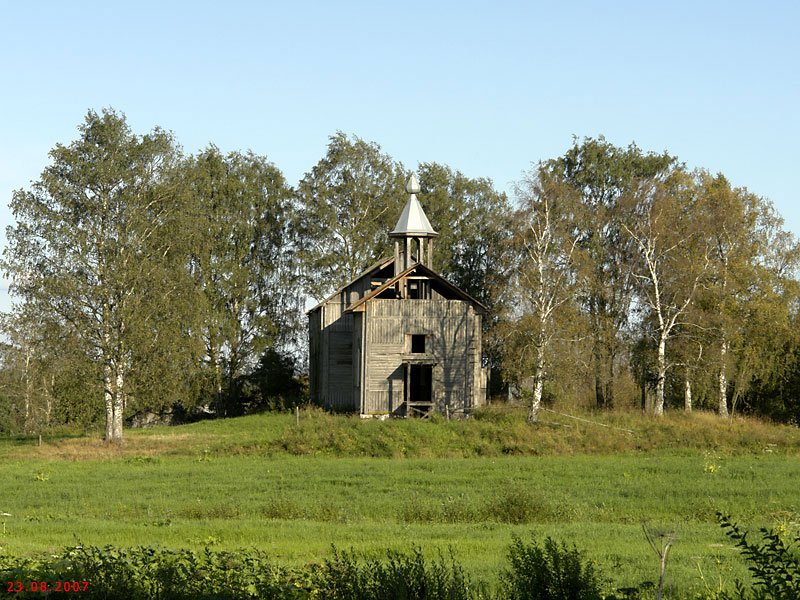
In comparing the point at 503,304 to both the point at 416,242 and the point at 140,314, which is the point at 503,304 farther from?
the point at 140,314

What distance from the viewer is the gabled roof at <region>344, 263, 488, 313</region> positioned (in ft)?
153

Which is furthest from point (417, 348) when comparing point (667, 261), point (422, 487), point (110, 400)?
point (422, 487)

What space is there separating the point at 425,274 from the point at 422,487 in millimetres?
22096

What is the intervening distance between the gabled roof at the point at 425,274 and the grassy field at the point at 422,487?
547cm

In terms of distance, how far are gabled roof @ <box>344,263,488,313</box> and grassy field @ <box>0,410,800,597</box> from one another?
547 centimetres

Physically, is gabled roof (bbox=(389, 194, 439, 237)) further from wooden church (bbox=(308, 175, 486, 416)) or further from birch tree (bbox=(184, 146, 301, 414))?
birch tree (bbox=(184, 146, 301, 414))

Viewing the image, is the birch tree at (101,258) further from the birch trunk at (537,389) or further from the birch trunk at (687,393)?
the birch trunk at (687,393)

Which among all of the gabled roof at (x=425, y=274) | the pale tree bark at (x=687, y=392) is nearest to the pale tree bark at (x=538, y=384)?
the gabled roof at (x=425, y=274)

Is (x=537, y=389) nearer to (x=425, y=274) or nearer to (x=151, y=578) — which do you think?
(x=425, y=274)

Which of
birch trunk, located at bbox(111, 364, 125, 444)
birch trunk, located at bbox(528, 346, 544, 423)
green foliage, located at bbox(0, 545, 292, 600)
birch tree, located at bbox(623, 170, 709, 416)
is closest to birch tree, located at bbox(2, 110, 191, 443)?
birch trunk, located at bbox(111, 364, 125, 444)

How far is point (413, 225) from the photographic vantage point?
52.6 meters

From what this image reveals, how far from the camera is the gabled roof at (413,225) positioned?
52.3 m

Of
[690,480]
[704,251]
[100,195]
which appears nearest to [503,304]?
[704,251]

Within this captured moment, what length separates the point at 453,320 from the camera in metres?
47.0
